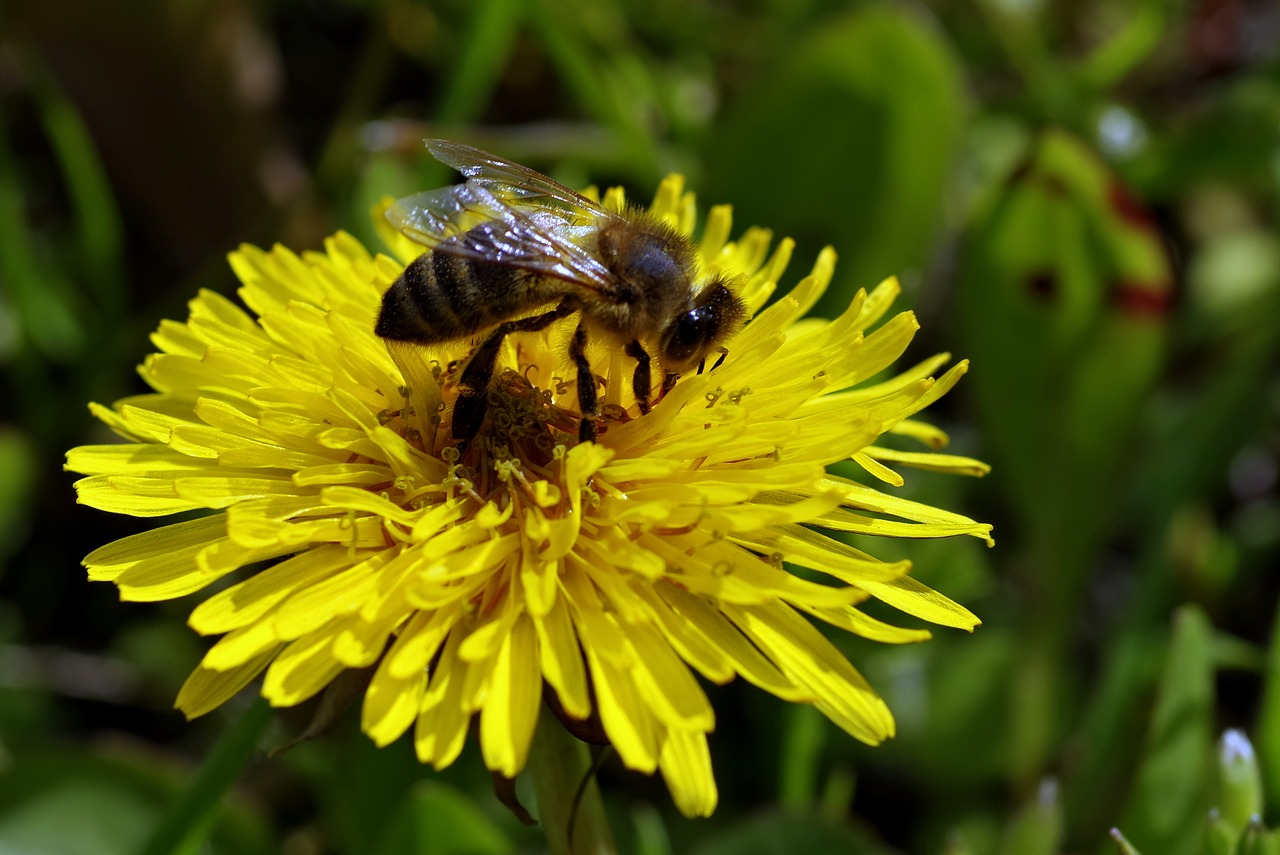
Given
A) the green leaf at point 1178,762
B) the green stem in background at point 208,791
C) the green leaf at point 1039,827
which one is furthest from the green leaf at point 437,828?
the green leaf at point 1178,762

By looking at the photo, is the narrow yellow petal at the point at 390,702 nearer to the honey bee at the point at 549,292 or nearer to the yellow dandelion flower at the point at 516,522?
the yellow dandelion flower at the point at 516,522

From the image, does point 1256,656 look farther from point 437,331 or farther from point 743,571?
point 437,331

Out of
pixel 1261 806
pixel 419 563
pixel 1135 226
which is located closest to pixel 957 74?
pixel 1135 226

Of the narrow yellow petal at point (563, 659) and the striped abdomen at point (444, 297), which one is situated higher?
the striped abdomen at point (444, 297)

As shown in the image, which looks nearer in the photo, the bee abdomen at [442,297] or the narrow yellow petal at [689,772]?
the narrow yellow petal at [689,772]

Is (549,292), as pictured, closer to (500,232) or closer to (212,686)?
(500,232)

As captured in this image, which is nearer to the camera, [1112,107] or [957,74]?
[957,74]

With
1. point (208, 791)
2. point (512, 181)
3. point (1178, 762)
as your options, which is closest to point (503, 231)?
point (512, 181)
